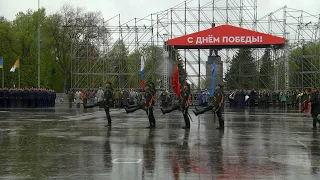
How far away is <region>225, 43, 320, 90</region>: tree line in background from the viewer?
41.3m

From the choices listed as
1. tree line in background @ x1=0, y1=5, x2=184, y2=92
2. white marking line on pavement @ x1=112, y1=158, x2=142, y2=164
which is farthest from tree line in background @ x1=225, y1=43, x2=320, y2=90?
white marking line on pavement @ x1=112, y1=158, x2=142, y2=164

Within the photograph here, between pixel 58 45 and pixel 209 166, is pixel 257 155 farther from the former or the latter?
pixel 58 45

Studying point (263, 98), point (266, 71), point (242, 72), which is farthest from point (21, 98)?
point (266, 71)

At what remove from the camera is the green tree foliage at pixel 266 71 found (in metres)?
42.0

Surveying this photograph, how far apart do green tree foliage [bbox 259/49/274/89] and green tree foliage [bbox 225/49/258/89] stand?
89cm

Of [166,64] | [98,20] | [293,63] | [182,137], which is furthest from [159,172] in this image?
[98,20]

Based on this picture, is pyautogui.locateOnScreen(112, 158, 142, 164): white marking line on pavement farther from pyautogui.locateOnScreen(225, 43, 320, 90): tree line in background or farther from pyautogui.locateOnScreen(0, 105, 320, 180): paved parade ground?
pyautogui.locateOnScreen(225, 43, 320, 90): tree line in background

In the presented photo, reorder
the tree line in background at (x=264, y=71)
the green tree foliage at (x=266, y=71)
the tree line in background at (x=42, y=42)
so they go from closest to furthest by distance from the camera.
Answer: the tree line in background at (x=264, y=71), the green tree foliage at (x=266, y=71), the tree line in background at (x=42, y=42)

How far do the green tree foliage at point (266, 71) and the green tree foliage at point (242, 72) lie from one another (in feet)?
2.90

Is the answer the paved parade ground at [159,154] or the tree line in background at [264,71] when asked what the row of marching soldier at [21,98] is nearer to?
the tree line in background at [264,71]

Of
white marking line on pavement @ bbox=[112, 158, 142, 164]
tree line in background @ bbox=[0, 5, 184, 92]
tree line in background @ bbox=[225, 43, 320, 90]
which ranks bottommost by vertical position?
white marking line on pavement @ bbox=[112, 158, 142, 164]

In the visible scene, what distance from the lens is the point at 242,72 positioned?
1724 inches

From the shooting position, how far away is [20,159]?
A: 9805 millimetres

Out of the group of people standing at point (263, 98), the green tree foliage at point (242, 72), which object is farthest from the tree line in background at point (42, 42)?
the group of people standing at point (263, 98)
